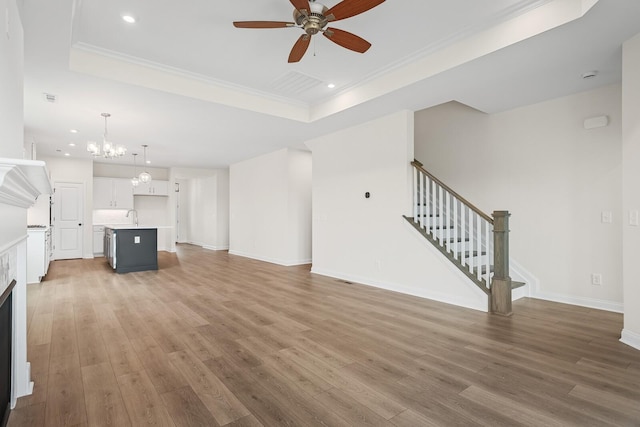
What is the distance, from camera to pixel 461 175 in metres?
5.49

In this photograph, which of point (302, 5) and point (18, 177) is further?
point (302, 5)

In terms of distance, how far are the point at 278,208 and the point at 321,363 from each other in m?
5.45

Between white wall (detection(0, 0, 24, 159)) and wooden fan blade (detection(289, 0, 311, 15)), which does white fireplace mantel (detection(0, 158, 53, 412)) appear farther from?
wooden fan blade (detection(289, 0, 311, 15))

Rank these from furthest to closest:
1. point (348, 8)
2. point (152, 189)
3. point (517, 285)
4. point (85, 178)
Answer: point (152, 189), point (85, 178), point (517, 285), point (348, 8)

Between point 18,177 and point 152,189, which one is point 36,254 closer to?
point 152,189

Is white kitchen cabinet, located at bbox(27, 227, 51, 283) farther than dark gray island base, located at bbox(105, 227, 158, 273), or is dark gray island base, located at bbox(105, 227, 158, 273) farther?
dark gray island base, located at bbox(105, 227, 158, 273)

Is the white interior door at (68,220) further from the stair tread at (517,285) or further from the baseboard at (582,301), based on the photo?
the baseboard at (582,301)

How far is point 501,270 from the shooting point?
3811 mm

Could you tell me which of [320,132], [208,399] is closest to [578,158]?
[320,132]

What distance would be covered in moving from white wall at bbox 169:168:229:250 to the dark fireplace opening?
29.8ft

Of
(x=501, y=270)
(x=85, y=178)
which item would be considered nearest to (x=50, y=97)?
(x=85, y=178)

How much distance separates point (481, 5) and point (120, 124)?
18.5ft

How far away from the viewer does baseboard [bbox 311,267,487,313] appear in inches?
157

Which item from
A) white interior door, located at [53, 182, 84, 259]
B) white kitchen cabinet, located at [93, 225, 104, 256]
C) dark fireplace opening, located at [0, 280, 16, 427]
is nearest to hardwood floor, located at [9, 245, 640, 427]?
dark fireplace opening, located at [0, 280, 16, 427]
